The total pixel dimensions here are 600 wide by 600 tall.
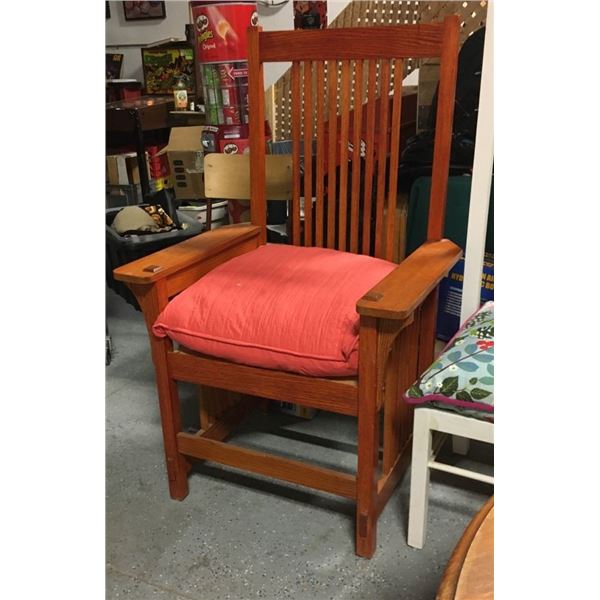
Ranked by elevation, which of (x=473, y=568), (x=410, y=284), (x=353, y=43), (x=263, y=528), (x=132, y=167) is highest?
(x=353, y=43)

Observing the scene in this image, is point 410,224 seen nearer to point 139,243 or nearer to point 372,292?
point 372,292

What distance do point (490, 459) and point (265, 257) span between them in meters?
0.77

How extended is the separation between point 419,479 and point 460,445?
14.1 inches

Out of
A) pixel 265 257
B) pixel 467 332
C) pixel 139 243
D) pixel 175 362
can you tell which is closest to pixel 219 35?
pixel 139 243

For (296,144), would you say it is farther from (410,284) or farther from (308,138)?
(410,284)

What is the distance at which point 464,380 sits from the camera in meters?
1.11

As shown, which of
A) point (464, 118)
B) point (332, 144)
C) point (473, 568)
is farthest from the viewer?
point (464, 118)

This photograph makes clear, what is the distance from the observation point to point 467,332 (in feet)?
4.09

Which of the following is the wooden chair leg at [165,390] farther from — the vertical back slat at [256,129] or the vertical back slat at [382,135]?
the vertical back slat at [382,135]

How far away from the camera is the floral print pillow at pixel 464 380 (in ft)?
3.60

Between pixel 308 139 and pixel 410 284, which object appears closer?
pixel 410 284

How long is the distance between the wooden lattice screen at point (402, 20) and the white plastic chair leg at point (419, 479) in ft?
2.88

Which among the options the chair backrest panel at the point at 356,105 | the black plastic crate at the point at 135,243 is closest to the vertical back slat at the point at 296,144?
the chair backrest panel at the point at 356,105

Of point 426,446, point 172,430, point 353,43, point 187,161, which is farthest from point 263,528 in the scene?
point 187,161
